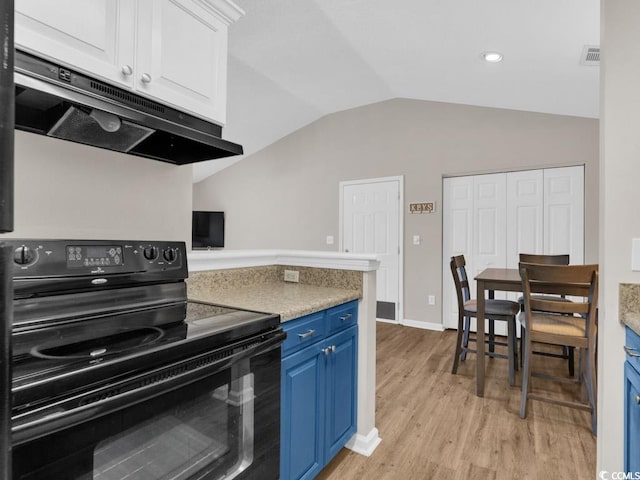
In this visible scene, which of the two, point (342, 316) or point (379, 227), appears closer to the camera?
point (342, 316)

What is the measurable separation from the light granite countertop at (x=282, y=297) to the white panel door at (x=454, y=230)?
2.90 meters

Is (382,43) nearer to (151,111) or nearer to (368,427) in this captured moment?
(151,111)

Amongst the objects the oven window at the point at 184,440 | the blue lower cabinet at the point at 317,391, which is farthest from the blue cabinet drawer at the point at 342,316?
the oven window at the point at 184,440

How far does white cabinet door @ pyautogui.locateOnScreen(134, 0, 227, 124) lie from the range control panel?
1.83ft

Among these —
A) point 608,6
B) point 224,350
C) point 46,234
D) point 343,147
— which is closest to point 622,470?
point 224,350

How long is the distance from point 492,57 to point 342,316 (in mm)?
2547

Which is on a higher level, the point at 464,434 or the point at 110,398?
the point at 110,398

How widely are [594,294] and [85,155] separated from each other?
276cm

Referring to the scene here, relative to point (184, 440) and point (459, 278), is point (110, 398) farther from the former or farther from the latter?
point (459, 278)

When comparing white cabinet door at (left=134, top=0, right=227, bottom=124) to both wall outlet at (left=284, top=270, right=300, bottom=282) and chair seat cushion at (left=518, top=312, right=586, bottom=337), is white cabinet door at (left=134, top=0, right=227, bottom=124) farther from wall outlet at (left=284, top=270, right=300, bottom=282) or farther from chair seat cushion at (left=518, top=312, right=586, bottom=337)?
chair seat cushion at (left=518, top=312, right=586, bottom=337)

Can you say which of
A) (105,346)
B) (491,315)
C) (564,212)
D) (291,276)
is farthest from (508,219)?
(105,346)

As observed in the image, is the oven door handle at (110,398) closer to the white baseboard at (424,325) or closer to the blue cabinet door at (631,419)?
the blue cabinet door at (631,419)

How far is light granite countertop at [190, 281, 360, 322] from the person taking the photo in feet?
4.68

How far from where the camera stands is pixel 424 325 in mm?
4523
